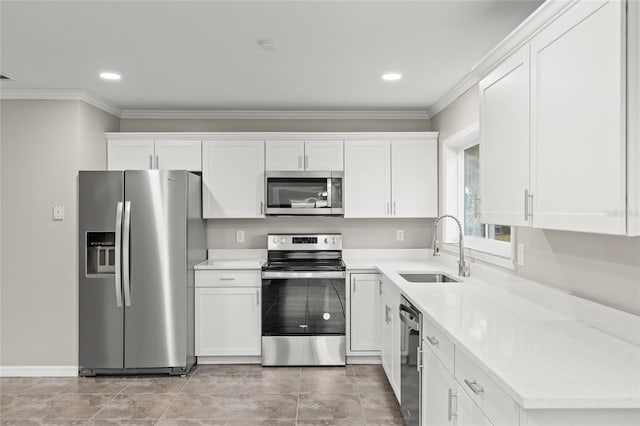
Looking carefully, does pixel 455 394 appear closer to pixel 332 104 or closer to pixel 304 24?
pixel 304 24

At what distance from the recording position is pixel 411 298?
8.25 ft

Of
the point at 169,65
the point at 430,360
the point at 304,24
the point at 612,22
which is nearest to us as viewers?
the point at 612,22

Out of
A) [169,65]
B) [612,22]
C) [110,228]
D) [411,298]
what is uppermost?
[169,65]

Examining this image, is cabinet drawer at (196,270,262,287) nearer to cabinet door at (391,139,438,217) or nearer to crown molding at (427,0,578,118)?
cabinet door at (391,139,438,217)

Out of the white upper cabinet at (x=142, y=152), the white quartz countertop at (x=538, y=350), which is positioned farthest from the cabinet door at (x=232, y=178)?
the white quartz countertop at (x=538, y=350)

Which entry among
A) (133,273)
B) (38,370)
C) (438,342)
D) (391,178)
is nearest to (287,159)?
(391,178)

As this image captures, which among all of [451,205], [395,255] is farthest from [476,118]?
[395,255]

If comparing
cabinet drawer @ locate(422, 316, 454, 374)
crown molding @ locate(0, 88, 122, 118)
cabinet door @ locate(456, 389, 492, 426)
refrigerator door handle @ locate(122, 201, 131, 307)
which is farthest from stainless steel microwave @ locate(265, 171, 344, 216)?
cabinet door @ locate(456, 389, 492, 426)

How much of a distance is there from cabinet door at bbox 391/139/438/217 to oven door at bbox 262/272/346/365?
99 centimetres

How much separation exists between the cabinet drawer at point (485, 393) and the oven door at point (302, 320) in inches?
88.6

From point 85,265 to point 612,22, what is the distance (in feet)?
12.7

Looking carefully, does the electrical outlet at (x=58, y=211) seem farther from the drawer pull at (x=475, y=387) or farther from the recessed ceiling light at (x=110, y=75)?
the drawer pull at (x=475, y=387)

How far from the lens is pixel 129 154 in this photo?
427cm

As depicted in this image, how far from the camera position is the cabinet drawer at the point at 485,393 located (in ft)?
4.27
